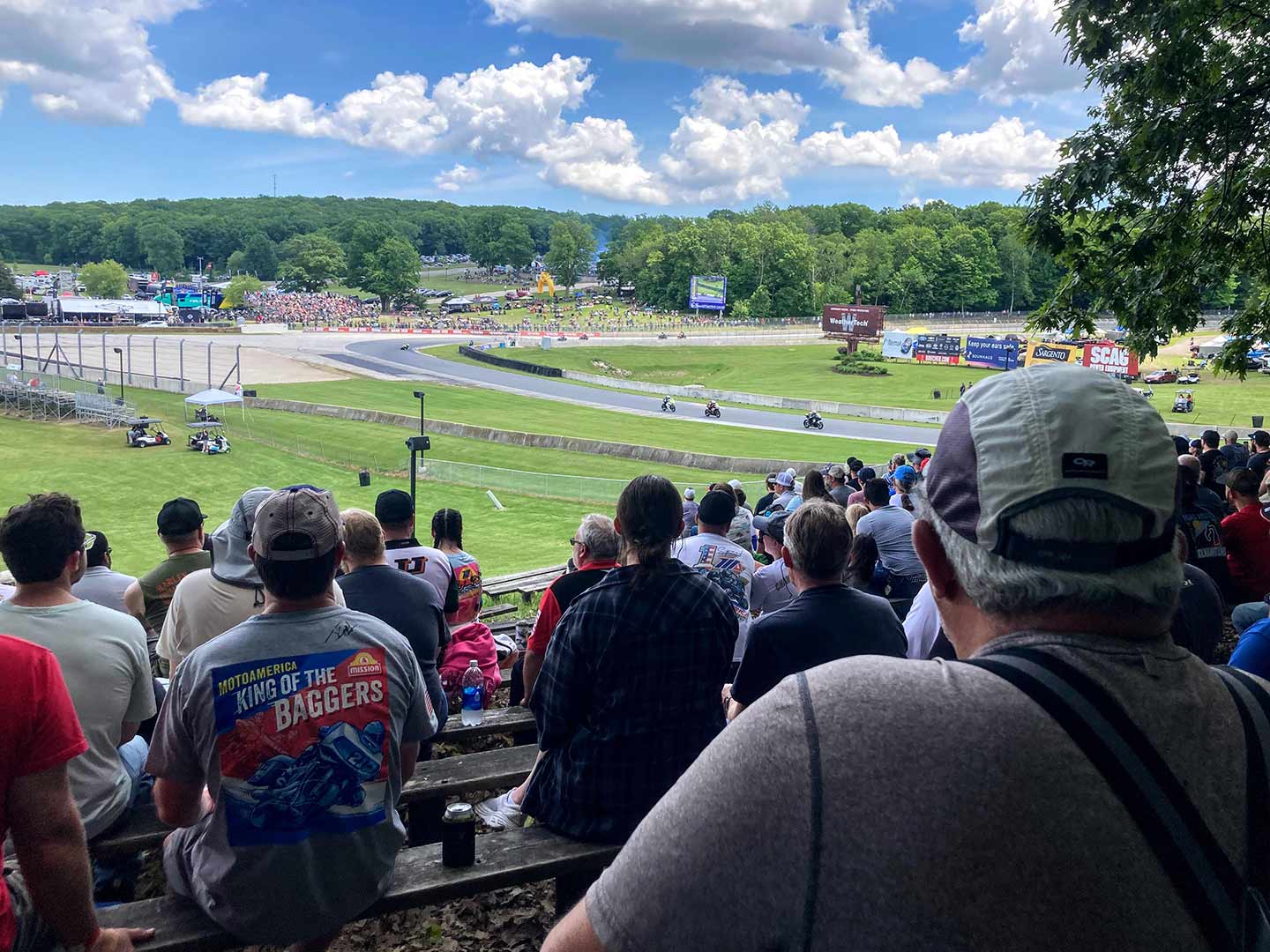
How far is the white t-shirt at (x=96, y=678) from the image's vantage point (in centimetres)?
343

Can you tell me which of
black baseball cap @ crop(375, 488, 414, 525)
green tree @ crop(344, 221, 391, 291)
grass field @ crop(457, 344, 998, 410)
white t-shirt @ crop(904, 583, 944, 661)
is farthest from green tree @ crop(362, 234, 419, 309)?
white t-shirt @ crop(904, 583, 944, 661)

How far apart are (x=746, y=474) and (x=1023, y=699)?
35330 millimetres

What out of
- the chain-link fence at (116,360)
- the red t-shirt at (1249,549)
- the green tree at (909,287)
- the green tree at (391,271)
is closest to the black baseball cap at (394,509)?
the red t-shirt at (1249,549)

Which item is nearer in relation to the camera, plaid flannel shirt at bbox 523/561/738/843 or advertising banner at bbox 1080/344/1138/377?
plaid flannel shirt at bbox 523/561/738/843

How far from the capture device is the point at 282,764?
2.83 metres

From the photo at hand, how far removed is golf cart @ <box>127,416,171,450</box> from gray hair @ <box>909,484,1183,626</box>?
1610 inches

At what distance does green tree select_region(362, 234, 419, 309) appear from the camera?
442 feet

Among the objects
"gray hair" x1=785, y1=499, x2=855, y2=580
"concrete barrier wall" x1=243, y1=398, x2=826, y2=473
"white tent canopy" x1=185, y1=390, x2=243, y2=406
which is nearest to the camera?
"gray hair" x1=785, y1=499, x2=855, y2=580

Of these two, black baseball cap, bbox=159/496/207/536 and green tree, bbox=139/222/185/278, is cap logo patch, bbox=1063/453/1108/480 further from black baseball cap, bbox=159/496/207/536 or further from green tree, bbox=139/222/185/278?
green tree, bbox=139/222/185/278

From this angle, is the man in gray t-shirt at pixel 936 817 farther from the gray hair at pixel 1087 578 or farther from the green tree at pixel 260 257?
the green tree at pixel 260 257

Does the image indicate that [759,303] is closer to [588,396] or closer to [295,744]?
[588,396]

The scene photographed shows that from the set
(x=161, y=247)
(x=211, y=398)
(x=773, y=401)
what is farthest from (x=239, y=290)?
(x=211, y=398)

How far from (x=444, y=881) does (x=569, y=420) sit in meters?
47.9

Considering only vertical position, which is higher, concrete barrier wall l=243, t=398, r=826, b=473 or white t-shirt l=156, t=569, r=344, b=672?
white t-shirt l=156, t=569, r=344, b=672
